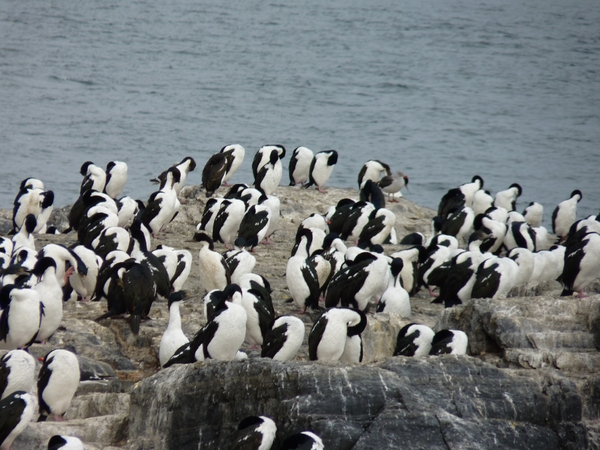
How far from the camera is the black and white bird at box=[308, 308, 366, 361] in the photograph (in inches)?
404

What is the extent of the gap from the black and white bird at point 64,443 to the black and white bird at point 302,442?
1.64 m

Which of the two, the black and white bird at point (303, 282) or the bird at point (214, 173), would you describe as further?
the bird at point (214, 173)

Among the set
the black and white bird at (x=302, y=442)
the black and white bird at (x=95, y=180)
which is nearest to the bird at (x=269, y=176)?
the black and white bird at (x=95, y=180)

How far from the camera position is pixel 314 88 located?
5334 cm

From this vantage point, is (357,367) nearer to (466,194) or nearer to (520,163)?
(466,194)

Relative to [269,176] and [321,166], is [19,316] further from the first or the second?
[321,166]

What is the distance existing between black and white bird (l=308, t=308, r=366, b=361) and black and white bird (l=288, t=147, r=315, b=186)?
10.7 metres

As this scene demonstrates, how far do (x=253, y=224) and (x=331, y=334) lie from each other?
593 centimetres

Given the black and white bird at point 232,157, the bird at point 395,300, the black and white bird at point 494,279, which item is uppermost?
the black and white bird at point 232,157

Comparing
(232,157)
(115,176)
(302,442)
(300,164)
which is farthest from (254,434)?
(300,164)

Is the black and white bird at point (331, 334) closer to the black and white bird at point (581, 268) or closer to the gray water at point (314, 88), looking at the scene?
the black and white bird at point (581, 268)

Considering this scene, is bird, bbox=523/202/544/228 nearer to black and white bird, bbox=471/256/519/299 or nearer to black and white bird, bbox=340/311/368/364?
black and white bird, bbox=471/256/519/299

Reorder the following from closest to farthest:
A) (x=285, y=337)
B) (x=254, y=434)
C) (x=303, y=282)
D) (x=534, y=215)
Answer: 1. (x=254, y=434)
2. (x=285, y=337)
3. (x=303, y=282)
4. (x=534, y=215)

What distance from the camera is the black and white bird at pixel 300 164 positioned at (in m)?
21.1
